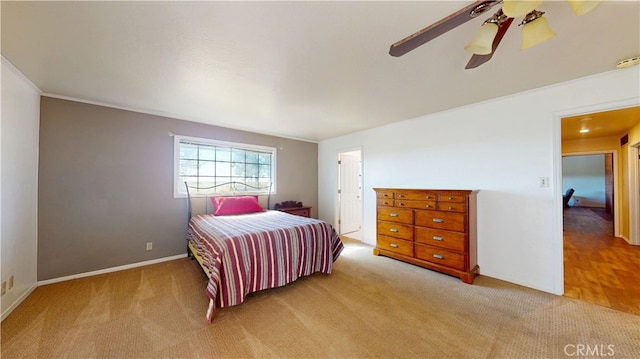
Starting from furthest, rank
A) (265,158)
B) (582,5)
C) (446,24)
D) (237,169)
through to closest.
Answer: (265,158)
(237,169)
(446,24)
(582,5)

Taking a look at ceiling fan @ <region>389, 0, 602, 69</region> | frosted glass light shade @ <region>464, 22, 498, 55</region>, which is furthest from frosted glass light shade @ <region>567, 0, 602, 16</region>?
frosted glass light shade @ <region>464, 22, 498, 55</region>

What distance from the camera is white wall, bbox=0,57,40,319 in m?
2.02

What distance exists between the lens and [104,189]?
9.91 ft

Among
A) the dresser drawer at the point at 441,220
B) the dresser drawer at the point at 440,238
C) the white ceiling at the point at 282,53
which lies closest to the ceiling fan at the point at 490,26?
the white ceiling at the point at 282,53

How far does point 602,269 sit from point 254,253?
451cm

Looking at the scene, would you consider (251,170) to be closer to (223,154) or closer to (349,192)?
(223,154)

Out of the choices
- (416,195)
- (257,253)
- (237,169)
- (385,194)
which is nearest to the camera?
(257,253)

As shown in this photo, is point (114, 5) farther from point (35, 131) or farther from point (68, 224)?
point (68, 224)

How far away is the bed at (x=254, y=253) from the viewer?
2.09 m

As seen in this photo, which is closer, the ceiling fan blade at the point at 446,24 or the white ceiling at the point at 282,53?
the ceiling fan blade at the point at 446,24

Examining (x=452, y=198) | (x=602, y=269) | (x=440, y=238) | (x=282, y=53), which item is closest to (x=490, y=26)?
(x=282, y=53)

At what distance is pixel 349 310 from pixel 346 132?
11.2 ft

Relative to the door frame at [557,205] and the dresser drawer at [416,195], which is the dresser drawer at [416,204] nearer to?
the dresser drawer at [416,195]

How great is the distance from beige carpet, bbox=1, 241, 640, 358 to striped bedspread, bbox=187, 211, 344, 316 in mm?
192
